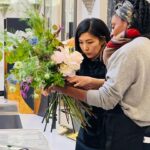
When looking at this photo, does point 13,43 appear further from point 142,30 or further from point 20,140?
point 142,30

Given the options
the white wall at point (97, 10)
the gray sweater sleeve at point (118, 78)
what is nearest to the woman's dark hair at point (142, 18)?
the gray sweater sleeve at point (118, 78)

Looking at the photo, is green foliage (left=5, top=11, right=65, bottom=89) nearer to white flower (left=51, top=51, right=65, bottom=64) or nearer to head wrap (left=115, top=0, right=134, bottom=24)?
white flower (left=51, top=51, right=65, bottom=64)

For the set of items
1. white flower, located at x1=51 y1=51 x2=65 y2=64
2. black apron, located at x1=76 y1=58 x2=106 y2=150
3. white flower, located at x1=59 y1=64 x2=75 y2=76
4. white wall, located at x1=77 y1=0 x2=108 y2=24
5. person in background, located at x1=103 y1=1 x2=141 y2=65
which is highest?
white wall, located at x1=77 y1=0 x2=108 y2=24

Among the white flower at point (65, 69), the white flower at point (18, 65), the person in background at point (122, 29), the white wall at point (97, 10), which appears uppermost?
the white wall at point (97, 10)

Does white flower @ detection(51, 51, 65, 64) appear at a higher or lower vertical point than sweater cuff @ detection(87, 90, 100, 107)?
higher

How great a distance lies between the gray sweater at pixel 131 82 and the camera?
1.64 meters

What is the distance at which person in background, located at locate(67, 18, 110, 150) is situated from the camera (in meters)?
1.97

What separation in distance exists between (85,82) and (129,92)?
33 centimetres

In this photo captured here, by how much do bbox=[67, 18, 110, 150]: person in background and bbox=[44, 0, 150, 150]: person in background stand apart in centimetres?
14

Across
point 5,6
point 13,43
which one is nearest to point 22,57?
point 13,43

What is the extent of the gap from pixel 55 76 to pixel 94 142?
18.3 inches

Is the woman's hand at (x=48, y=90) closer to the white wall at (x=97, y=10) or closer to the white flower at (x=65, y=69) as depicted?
the white flower at (x=65, y=69)

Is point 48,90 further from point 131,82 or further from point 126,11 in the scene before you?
point 126,11

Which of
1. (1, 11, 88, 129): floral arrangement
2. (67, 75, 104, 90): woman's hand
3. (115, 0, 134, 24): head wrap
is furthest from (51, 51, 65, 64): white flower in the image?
(115, 0, 134, 24): head wrap
